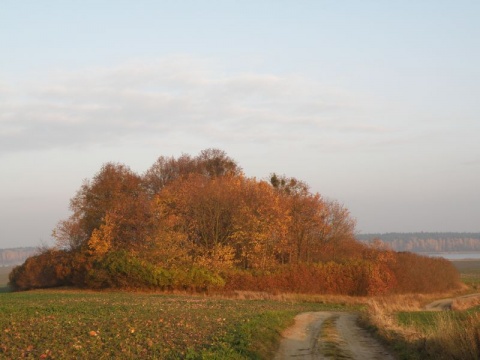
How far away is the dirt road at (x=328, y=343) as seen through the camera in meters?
18.0

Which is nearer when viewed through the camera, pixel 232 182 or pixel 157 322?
pixel 157 322

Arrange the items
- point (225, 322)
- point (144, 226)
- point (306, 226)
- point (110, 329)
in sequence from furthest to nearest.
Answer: point (306, 226) < point (144, 226) < point (225, 322) < point (110, 329)

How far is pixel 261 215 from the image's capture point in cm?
6072

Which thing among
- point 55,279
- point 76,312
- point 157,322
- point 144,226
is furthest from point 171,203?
point 157,322

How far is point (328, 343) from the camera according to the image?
20266mm

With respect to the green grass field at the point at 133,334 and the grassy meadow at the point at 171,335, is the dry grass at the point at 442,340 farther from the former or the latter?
the green grass field at the point at 133,334

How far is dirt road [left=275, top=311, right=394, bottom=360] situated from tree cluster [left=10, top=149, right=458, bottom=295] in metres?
29.5

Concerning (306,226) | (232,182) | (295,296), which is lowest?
(295,296)

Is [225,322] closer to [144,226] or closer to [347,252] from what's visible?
[144,226]

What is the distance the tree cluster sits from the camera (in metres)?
55.7

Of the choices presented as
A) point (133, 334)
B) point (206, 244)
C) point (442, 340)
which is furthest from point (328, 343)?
point (206, 244)

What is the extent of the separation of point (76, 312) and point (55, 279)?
3670 cm

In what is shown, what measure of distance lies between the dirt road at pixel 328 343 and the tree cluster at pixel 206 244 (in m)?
29.5

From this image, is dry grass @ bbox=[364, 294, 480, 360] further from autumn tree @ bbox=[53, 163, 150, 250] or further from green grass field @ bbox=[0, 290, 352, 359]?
autumn tree @ bbox=[53, 163, 150, 250]
